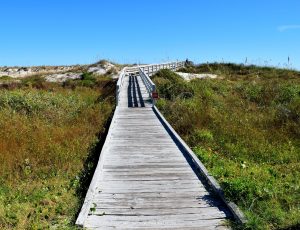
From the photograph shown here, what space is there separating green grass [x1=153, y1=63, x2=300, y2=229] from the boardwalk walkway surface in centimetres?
63

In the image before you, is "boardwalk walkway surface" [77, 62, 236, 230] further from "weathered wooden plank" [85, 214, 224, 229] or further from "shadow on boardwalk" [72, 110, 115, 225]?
"shadow on boardwalk" [72, 110, 115, 225]

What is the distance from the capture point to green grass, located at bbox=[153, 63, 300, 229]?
24.2 feet

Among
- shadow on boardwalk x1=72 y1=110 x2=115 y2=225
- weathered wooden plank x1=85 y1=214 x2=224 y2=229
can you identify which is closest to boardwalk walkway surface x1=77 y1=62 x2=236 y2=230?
weathered wooden plank x1=85 y1=214 x2=224 y2=229

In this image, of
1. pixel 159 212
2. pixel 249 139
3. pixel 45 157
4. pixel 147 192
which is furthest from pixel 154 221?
pixel 249 139

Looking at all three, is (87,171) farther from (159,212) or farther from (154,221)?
(154,221)

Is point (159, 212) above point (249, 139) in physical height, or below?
above

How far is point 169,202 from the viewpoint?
24.1 ft

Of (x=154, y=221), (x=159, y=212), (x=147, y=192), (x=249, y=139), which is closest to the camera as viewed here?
(x=154, y=221)

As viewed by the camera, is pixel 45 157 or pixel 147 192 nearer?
pixel 147 192

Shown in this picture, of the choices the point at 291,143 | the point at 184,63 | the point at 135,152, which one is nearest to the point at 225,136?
the point at 291,143

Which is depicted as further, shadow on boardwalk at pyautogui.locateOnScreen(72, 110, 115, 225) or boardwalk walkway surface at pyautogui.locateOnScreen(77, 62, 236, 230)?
shadow on boardwalk at pyautogui.locateOnScreen(72, 110, 115, 225)

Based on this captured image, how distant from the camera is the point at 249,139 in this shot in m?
13.3

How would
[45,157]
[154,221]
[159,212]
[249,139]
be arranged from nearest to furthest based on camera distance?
[154,221] → [159,212] → [45,157] → [249,139]

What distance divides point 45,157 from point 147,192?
14.4 ft
